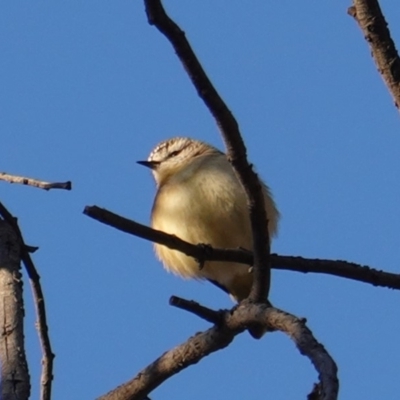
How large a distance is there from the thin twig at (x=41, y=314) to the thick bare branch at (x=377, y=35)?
1.68 meters

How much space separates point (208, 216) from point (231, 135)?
2.97 meters

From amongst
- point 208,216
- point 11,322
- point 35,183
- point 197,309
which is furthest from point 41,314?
point 208,216

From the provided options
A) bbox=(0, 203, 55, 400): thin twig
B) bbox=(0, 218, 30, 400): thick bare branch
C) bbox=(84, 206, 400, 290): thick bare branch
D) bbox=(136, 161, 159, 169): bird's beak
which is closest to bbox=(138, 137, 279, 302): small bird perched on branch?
bbox=(136, 161, 159, 169): bird's beak

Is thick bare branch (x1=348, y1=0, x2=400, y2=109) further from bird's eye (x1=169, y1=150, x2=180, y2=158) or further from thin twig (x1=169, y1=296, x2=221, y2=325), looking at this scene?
bird's eye (x1=169, y1=150, x2=180, y2=158)

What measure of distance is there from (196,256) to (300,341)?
3.44ft

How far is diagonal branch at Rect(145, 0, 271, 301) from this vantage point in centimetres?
375

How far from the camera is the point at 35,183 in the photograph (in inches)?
181

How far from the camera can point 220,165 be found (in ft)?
24.6

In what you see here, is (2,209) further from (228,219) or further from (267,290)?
(228,219)

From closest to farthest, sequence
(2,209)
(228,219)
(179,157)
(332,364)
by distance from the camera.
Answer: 1. (332,364)
2. (2,209)
3. (228,219)
4. (179,157)

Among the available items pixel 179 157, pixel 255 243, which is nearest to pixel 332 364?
pixel 255 243

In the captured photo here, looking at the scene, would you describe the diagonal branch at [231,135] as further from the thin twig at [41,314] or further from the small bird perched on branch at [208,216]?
the small bird perched on branch at [208,216]

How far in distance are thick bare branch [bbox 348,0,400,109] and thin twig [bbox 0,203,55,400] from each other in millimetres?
1680

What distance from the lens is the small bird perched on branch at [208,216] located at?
23.3 feet
